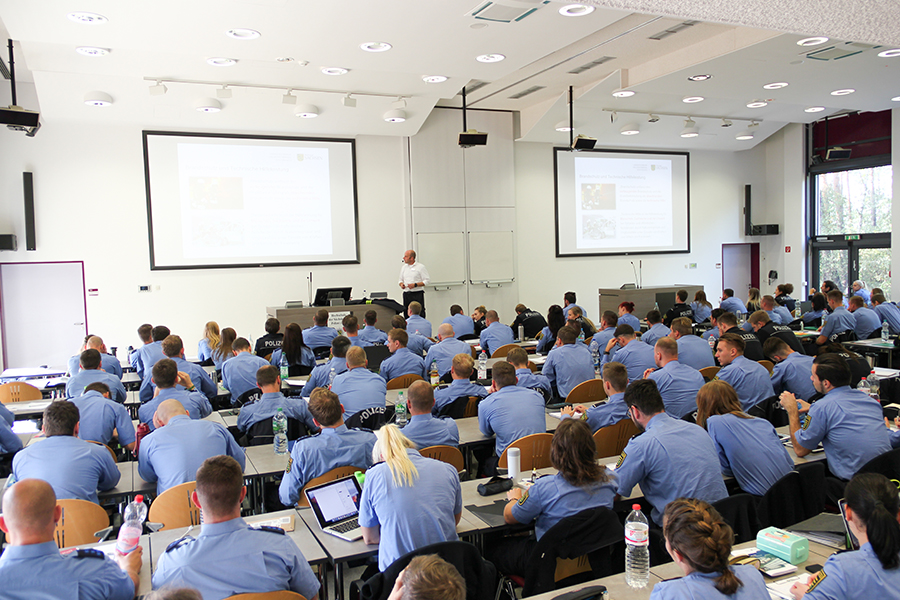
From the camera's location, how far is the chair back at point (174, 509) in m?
3.38

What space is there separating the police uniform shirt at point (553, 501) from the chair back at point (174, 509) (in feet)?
5.65

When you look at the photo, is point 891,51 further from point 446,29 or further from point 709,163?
point 709,163

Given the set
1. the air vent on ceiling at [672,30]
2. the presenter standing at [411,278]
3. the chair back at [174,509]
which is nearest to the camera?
the chair back at [174,509]

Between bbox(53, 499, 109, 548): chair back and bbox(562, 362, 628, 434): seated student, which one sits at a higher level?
bbox(562, 362, 628, 434): seated student

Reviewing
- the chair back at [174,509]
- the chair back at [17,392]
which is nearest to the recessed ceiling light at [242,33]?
the chair back at [17,392]

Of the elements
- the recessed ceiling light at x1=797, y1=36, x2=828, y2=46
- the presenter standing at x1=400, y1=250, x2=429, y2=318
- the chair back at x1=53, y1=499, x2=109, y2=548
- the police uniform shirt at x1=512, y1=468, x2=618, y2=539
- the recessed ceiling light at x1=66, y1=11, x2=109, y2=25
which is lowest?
the chair back at x1=53, y1=499, x2=109, y2=548

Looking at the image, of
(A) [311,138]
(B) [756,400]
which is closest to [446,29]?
(B) [756,400]

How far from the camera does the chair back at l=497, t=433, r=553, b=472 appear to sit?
4172 millimetres

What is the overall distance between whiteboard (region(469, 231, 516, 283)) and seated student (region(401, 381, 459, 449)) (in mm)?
9500

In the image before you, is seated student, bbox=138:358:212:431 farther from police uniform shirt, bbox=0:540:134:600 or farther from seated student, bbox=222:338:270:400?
police uniform shirt, bbox=0:540:134:600

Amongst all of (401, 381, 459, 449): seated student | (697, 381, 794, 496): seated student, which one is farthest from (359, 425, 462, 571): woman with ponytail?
(697, 381, 794, 496): seated student

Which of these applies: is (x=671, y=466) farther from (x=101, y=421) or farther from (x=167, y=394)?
(x=101, y=421)

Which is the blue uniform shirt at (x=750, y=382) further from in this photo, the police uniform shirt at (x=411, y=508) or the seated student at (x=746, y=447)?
the police uniform shirt at (x=411, y=508)

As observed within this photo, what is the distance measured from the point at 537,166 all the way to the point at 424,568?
1321 centimetres
